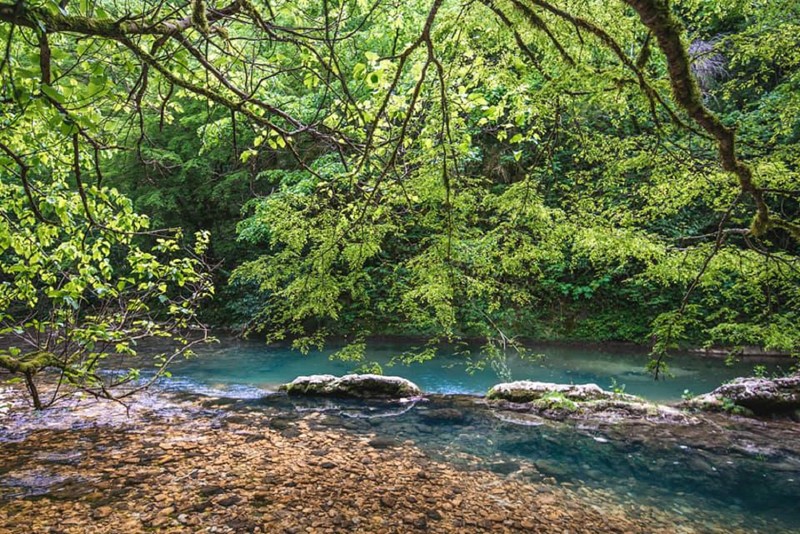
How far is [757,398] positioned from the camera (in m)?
7.52

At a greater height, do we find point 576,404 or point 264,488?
point 264,488

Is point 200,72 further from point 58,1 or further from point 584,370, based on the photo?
point 584,370

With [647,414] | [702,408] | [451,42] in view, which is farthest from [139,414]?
[702,408]

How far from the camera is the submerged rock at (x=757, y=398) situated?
7.44 m

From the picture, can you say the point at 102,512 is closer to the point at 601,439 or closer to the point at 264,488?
the point at 264,488

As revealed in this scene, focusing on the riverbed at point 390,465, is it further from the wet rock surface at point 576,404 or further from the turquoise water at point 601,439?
the wet rock surface at point 576,404

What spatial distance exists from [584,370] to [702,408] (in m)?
3.31

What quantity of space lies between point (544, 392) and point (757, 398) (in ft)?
11.3

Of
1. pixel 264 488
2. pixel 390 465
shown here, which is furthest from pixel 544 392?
pixel 264 488

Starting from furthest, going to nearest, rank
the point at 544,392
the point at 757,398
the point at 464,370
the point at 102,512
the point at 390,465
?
the point at 464,370, the point at 544,392, the point at 757,398, the point at 390,465, the point at 102,512

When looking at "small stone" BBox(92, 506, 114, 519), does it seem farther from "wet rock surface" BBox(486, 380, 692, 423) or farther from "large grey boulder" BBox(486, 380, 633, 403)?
"large grey boulder" BBox(486, 380, 633, 403)

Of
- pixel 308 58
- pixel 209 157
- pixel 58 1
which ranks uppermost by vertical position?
pixel 209 157

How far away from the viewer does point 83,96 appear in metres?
2.29

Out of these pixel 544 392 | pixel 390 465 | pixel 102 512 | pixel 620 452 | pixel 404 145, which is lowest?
pixel 620 452
